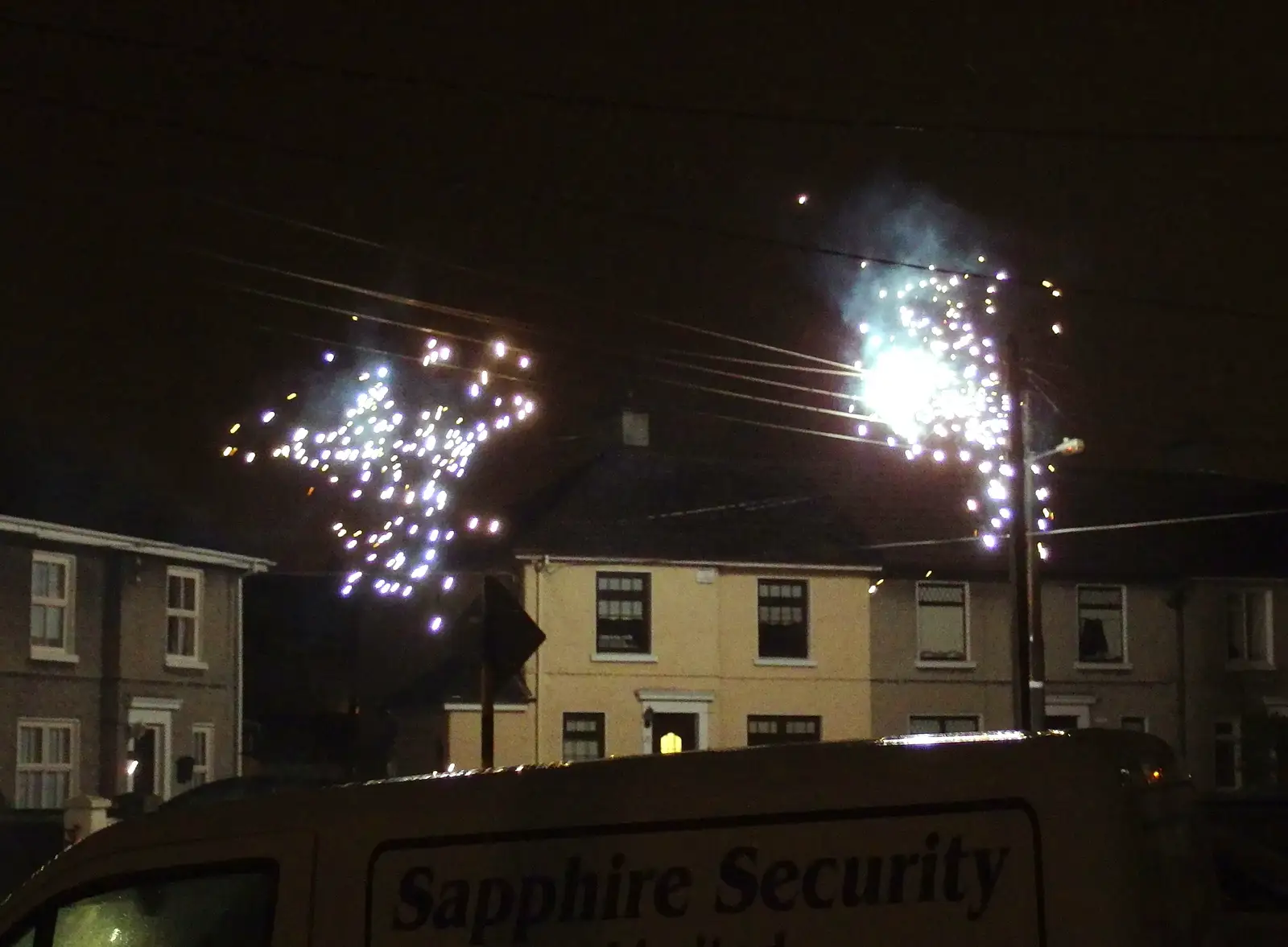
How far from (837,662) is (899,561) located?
282 centimetres

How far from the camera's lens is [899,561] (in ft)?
122

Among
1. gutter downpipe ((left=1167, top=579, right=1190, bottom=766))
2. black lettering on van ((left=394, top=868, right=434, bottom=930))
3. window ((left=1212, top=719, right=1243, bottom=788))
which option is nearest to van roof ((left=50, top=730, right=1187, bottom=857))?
black lettering on van ((left=394, top=868, right=434, bottom=930))

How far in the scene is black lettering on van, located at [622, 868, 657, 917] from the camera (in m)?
4.09

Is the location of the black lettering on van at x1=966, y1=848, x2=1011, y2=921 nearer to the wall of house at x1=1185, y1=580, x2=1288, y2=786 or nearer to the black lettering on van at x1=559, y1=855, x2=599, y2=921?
the black lettering on van at x1=559, y1=855, x2=599, y2=921

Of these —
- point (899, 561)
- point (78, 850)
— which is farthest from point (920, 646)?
point (78, 850)

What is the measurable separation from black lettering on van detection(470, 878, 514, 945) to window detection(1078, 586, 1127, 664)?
35785 mm

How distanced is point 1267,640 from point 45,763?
26987 millimetres

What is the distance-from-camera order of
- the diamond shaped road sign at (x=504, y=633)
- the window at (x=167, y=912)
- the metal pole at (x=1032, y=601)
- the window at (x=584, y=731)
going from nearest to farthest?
1. the window at (x=167, y=912)
2. the diamond shaped road sign at (x=504, y=633)
3. the metal pole at (x=1032, y=601)
4. the window at (x=584, y=731)

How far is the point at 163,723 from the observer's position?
32.6 m

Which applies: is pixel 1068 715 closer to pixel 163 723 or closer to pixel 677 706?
pixel 677 706

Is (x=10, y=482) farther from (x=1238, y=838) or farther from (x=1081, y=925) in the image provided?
(x=1081, y=925)

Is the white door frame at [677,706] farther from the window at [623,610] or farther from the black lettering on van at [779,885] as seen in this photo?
the black lettering on van at [779,885]

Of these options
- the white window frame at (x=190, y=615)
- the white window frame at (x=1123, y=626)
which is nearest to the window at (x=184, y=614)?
the white window frame at (x=190, y=615)

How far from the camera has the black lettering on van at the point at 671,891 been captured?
13.3ft
